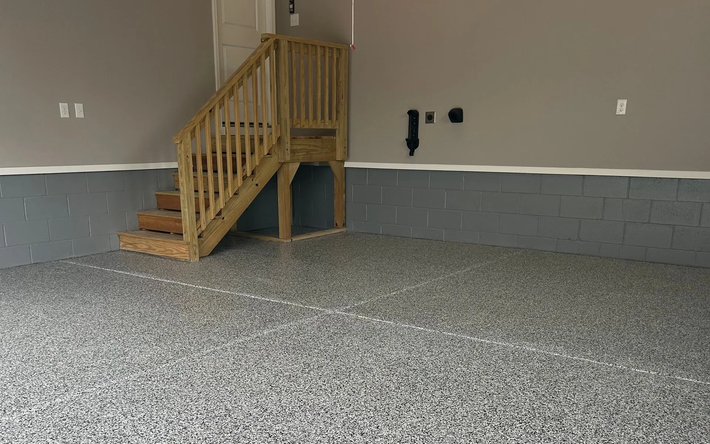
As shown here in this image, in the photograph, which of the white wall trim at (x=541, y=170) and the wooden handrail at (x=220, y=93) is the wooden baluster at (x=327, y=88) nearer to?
the white wall trim at (x=541, y=170)

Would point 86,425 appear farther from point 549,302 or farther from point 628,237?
point 628,237

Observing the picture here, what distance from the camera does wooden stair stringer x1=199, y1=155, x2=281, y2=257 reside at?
4359 mm

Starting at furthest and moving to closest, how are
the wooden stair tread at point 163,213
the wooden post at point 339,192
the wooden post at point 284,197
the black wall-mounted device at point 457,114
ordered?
1. the wooden post at point 339,192
2. the wooden post at point 284,197
3. the black wall-mounted device at point 457,114
4. the wooden stair tread at point 163,213

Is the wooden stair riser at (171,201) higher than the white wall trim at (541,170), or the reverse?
the white wall trim at (541,170)

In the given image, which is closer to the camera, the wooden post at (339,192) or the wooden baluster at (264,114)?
the wooden baluster at (264,114)

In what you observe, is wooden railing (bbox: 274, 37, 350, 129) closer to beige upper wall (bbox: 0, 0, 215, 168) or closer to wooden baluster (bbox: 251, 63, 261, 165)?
wooden baluster (bbox: 251, 63, 261, 165)

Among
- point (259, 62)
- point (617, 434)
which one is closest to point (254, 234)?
point (259, 62)

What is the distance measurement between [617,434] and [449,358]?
752 millimetres

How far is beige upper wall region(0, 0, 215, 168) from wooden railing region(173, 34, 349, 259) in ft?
1.65

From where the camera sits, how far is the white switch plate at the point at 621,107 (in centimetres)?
416

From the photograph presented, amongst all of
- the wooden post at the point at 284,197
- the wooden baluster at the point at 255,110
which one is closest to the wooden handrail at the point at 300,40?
the wooden baluster at the point at 255,110

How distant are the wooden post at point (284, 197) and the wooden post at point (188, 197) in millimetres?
1016

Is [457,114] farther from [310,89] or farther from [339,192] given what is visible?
[339,192]

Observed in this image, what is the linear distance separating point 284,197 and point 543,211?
7.67 ft
